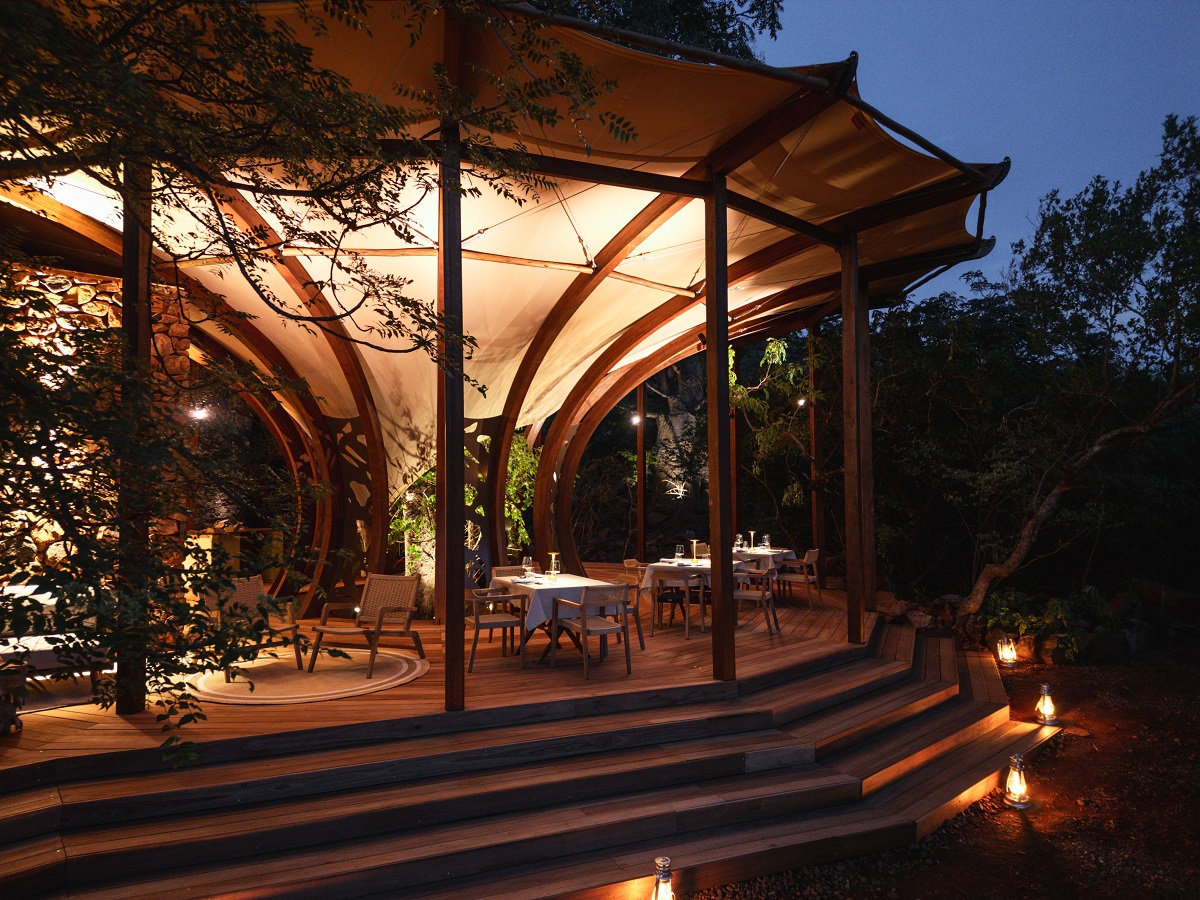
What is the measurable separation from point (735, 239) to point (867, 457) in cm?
277

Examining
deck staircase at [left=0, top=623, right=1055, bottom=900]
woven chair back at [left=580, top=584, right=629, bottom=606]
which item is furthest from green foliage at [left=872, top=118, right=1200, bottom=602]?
woven chair back at [left=580, top=584, right=629, bottom=606]

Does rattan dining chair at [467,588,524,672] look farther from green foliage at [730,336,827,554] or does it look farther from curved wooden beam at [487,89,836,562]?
green foliage at [730,336,827,554]

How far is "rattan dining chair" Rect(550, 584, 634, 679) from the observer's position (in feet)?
17.9

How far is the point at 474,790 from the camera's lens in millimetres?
3844

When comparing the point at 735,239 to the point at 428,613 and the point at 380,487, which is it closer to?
the point at 380,487

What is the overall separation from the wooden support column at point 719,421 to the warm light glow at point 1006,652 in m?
4.81

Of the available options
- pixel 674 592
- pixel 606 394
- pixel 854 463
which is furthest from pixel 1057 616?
pixel 606 394

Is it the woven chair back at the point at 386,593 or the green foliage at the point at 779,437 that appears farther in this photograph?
the green foliage at the point at 779,437

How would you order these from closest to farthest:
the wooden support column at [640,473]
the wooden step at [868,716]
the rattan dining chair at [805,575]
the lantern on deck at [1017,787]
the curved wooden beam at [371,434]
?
the wooden step at [868,716]
the lantern on deck at [1017,787]
the curved wooden beam at [371,434]
the rattan dining chair at [805,575]
the wooden support column at [640,473]

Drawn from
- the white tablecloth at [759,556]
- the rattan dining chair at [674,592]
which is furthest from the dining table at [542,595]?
the white tablecloth at [759,556]

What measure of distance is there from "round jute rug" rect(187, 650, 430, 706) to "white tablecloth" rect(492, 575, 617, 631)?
0.97 meters

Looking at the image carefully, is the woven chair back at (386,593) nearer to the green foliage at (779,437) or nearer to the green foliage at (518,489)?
the green foliage at (518,489)

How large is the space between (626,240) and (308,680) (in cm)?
463

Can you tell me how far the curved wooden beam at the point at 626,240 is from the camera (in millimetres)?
4975
